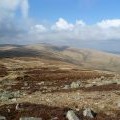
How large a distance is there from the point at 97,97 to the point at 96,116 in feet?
31.3

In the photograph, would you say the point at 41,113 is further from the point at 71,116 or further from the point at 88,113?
the point at 88,113

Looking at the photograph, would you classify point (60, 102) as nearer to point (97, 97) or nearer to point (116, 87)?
point (97, 97)

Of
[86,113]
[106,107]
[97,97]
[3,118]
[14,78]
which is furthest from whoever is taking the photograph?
[14,78]

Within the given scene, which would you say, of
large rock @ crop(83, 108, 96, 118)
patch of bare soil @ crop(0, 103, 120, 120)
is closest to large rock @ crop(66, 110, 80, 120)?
patch of bare soil @ crop(0, 103, 120, 120)

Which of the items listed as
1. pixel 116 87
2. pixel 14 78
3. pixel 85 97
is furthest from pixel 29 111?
pixel 14 78

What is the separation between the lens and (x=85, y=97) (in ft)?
127

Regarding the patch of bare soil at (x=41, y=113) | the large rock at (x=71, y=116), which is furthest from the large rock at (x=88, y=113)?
the large rock at (x=71, y=116)

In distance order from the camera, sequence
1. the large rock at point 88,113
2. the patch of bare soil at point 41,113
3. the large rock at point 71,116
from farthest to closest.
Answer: the large rock at point 88,113, the patch of bare soil at point 41,113, the large rock at point 71,116

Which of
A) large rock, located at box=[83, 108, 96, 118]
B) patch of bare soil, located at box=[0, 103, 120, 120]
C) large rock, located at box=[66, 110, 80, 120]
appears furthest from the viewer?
large rock, located at box=[83, 108, 96, 118]

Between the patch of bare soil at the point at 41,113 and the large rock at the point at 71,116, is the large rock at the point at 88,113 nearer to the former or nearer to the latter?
the patch of bare soil at the point at 41,113

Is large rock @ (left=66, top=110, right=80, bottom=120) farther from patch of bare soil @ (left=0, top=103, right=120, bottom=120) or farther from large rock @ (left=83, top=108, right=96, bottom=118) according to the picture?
large rock @ (left=83, top=108, right=96, bottom=118)

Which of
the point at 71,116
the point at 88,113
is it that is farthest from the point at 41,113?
the point at 88,113

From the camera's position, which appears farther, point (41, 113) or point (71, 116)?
point (41, 113)

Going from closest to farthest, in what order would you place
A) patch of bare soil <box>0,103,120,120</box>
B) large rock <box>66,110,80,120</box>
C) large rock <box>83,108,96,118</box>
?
1. large rock <box>66,110,80,120</box>
2. patch of bare soil <box>0,103,120,120</box>
3. large rock <box>83,108,96,118</box>
